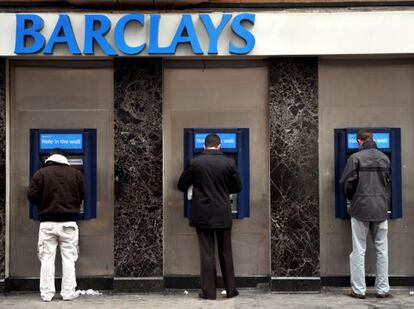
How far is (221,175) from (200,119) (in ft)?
3.33

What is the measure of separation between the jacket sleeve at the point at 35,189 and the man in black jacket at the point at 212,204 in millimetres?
1544

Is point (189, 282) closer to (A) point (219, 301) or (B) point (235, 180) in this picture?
(A) point (219, 301)

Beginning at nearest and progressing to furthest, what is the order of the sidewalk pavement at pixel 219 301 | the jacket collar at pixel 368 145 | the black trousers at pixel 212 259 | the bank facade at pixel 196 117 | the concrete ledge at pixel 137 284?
1. the sidewalk pavement at pixel 219 301
2. the black trousers at pixel 212 259
3. the jacket collar at pixel 368 145
4. the bank facade at pixel 196 117
5. the concrete ledge at pixel 137 284

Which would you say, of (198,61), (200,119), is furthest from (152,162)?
(198,61)

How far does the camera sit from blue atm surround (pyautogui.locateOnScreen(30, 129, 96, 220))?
8250 mm

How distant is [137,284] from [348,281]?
2.50m

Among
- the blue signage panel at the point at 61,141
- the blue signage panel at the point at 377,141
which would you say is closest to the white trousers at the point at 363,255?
the blue signage panel at the point at 377,141

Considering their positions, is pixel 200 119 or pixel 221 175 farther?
pixel 200 119

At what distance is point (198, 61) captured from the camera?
27.6ft

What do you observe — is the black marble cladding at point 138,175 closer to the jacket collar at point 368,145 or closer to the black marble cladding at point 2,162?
the black marble cladding at point 2,162

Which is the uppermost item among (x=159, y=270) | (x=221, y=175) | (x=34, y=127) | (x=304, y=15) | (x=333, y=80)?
(x=304, y=15)

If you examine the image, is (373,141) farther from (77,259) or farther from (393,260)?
(77,259)

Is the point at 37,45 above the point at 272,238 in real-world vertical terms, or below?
above

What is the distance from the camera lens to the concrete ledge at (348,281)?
8344mm
